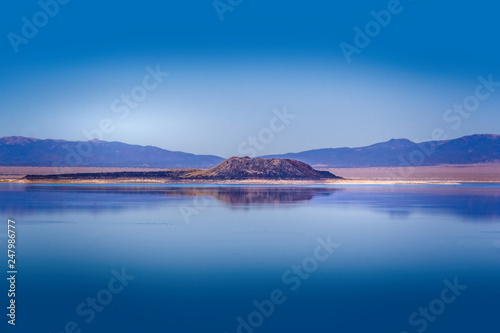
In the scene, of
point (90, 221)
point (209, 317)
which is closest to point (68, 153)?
point (90, 221)

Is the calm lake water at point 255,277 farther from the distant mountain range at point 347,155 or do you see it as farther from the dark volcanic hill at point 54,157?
the dark volcanic hill at point 54,157

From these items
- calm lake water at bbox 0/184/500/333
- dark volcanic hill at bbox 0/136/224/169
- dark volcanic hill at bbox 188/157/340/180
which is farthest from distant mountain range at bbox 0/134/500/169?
calm lake water at bbox 0/184/500/333

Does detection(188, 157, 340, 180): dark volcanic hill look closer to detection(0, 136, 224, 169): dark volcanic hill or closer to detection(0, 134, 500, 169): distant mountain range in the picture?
detection(0, 134, 500, 169): distant mountain range

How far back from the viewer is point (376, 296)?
8312 millimetres

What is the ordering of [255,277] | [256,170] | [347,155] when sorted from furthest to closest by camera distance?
[347,155] → [256,170] → [255,277]

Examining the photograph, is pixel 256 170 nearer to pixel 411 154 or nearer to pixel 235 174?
pixel 235 174

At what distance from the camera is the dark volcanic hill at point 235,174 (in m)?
66.8

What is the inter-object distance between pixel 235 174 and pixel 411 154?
373ft

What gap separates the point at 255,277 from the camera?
9.46 m

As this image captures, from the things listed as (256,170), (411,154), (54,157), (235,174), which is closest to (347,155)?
(411,154)

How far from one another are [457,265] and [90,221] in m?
12.3

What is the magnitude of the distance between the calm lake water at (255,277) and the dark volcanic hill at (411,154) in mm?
139865

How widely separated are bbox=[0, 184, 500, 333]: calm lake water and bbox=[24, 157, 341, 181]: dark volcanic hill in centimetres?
5013

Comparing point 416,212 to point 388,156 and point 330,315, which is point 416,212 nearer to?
point 330,315
